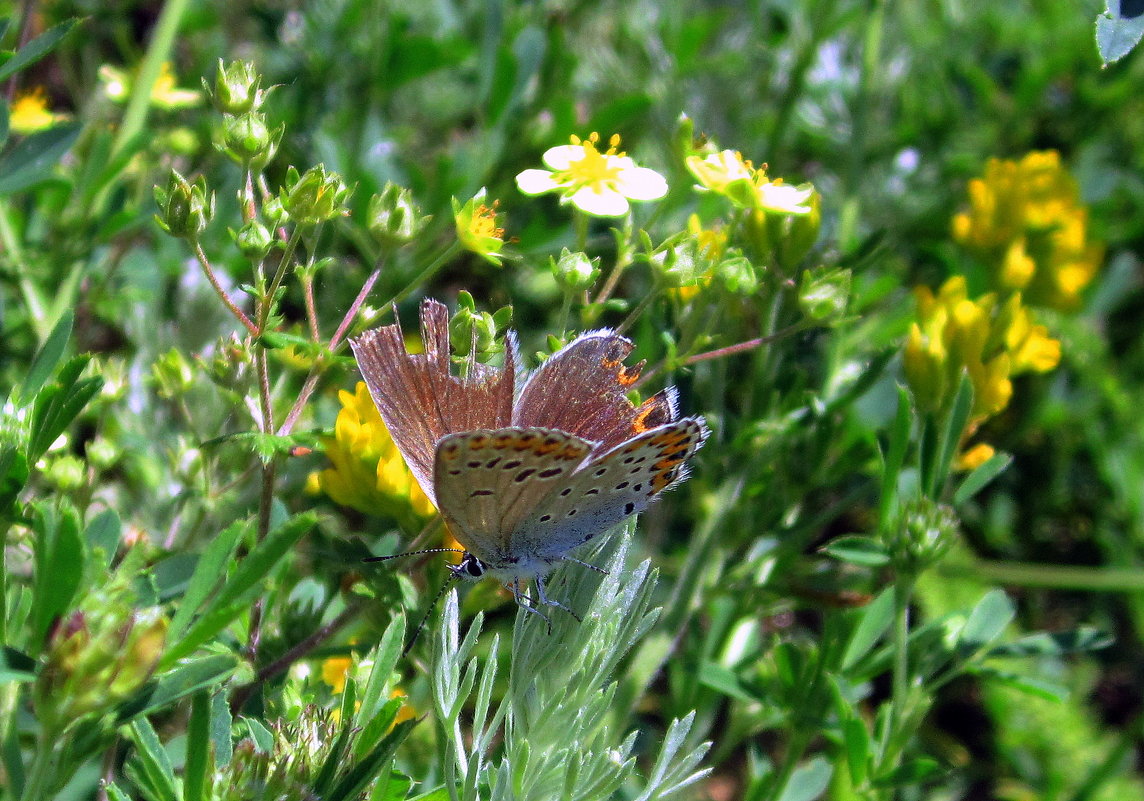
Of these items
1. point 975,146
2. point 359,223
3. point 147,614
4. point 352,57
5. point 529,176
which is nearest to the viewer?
point 147,614

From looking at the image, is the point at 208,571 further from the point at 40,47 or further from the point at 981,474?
the point at 981,474

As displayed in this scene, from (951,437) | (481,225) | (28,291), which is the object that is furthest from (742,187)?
(28,291)

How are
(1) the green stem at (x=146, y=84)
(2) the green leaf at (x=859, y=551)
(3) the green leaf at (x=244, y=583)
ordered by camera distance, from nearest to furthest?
1. (3) the green leaf at (x=244, y=583)
2. (2) the green leaf at (x=859, y=551)
3. (1) the green stem at (x=146, y=84)

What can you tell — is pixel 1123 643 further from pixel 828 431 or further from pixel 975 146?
pixel 828 431

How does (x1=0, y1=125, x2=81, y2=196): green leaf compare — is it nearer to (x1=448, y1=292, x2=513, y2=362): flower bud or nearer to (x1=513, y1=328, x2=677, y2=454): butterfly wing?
(x1=448, y1=292, x2=513, y2=362): flower bud

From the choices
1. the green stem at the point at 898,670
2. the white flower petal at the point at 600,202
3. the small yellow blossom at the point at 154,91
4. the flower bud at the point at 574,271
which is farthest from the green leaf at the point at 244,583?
the small yellow blossom at the point at 154,91

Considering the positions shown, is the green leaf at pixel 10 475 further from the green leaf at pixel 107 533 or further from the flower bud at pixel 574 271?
the flower bud at pixel 574 271

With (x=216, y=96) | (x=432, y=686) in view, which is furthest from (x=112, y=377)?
(x=432, y=686)
